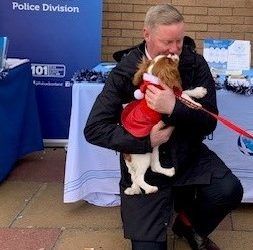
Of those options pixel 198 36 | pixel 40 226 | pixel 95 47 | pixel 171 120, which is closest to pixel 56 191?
pixel 40 226

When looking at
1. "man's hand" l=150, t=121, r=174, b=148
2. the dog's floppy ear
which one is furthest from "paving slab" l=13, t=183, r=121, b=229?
the dog's floppy ear

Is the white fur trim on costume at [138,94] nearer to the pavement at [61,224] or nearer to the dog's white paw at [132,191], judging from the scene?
the dog's white paw at [132,191]

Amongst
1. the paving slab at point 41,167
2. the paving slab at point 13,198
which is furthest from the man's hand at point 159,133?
the paving slab at point 41,167

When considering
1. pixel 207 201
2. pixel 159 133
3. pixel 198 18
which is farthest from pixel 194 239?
pixel 198 18

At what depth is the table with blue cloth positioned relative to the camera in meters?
4.91

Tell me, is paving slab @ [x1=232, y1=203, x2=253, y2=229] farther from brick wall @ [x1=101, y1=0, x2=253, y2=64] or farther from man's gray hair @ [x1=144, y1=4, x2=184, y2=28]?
brick wall @ [x1=101, y1=0, x2=253, y2=64]

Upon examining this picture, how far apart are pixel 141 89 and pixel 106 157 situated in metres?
1.28

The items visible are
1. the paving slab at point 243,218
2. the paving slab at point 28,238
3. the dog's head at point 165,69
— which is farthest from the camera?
the paving slab at point 243,218

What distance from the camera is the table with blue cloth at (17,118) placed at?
16.1ft

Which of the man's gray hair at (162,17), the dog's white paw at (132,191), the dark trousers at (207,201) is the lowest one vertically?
the dark trousers at (207,201)

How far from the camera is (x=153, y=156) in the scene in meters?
3.28

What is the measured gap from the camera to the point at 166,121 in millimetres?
3172

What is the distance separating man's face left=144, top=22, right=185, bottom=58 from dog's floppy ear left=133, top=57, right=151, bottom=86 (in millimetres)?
94

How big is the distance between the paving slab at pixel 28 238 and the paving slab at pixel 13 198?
0.17 meters
